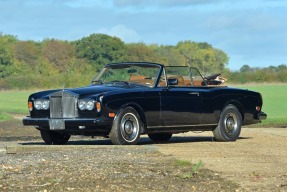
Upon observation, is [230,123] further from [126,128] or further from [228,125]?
[126,128]

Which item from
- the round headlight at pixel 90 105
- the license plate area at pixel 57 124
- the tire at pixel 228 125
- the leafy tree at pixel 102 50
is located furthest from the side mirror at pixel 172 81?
the leafy tree at pixel 102 50

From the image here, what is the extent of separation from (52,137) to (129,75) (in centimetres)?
192

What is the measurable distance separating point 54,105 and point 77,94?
56 cm

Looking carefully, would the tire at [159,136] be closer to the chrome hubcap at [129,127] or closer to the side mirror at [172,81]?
the side mirror at [172,81]

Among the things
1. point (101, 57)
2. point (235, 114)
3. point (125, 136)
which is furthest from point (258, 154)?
point (101, 57)

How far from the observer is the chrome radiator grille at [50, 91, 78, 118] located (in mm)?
17016

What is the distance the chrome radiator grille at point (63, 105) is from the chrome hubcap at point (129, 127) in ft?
2.83

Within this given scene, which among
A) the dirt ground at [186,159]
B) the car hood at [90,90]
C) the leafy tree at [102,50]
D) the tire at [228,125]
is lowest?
the dirt ground at [186,159]

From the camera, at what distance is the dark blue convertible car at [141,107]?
664 inches

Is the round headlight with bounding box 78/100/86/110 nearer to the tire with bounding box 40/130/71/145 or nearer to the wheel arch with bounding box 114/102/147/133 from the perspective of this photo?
the wheel arch with bounding box 114/102/147/133

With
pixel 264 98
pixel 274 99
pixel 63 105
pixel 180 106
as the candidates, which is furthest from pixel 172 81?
pixel 264 98

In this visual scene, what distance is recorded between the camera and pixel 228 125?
63.4 ft

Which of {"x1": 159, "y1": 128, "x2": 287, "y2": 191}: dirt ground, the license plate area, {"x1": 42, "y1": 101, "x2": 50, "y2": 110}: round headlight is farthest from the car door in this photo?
{"x1": 42, "y1": 101, "x2": 50, "y2": 110}: round headlight

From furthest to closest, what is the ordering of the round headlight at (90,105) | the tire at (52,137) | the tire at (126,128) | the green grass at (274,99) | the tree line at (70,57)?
the tree line at (70,57) → the green grass at (274,99) → the tire at (52,137) → the tire at (126,128) → the round headlight at (90,105)
